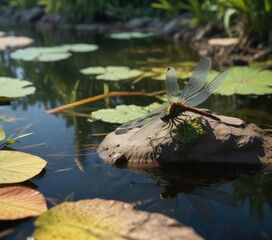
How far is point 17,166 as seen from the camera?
1328mm

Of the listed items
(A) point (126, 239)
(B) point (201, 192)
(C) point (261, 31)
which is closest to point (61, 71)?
(C) point (261, 31)

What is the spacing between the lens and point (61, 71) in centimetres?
361

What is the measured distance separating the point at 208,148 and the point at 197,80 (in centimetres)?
29

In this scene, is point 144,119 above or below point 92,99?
above

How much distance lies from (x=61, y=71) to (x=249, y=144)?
8.25ft

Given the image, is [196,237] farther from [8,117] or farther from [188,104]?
[8,117]

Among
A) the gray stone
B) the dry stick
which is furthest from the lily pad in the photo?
the gray stone

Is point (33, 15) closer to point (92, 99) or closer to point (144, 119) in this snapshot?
point (92, 99)

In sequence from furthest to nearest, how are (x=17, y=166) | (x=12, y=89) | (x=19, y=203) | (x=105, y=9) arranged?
(x=105, y=9) → (x=12, y=89) → (x=17, y=166) → (x=19, y=203)

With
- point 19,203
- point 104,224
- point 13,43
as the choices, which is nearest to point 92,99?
point 19,203

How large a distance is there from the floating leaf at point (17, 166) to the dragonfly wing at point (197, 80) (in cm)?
61

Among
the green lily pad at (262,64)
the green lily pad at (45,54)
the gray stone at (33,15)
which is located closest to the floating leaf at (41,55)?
the green lily pad at (45,54)

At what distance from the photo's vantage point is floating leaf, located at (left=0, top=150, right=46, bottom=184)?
1255 mm

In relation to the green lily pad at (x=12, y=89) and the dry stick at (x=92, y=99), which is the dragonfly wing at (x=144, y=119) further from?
the green lily pad at (x=12, y=89)
